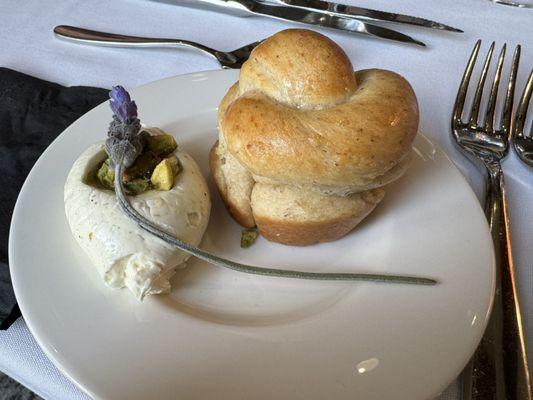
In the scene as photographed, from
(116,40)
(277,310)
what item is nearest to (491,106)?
(277,310)

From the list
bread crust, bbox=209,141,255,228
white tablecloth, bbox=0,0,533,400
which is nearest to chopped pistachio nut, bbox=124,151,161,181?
bread crust, bbox=209,141,255,228

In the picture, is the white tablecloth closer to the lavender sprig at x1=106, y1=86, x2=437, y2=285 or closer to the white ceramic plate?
the white ceramic plate

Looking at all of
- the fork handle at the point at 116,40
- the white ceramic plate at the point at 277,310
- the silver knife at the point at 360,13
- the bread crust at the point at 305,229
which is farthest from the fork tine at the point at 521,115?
the fork handle at the point at 116,40

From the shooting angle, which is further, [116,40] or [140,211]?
[116,40]

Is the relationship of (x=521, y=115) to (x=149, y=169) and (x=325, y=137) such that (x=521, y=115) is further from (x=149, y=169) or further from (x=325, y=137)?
(x=149, y=169)

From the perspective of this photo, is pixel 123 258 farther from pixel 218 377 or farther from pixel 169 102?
pixel 169 102

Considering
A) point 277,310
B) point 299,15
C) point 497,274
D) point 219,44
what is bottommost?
point 277,310

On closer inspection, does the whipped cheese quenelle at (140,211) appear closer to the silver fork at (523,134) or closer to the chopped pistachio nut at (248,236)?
the chopped pistachio nut at (248,236)
